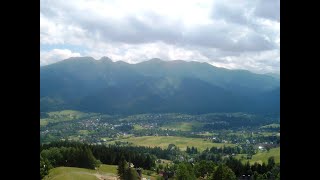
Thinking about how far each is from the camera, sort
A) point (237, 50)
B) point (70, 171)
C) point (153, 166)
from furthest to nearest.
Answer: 1. point (237, 50)
2. point (153, 166)
3. point (70, 171)

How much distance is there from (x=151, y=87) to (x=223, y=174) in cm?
3637

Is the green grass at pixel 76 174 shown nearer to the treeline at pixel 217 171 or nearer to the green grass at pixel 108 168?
the green grass at pixel 108 168

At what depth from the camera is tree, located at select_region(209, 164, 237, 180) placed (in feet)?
26.5

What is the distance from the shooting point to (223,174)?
27.1ft

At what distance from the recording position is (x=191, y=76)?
52.3 meters

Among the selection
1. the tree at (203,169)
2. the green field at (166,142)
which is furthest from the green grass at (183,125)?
the tree at (203,169)

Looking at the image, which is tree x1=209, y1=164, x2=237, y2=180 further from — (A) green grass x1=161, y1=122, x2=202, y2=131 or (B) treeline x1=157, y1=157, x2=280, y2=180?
(A) green grass x1=161, y1=122, x2=202, y2=131

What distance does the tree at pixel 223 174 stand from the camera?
8.09 metres

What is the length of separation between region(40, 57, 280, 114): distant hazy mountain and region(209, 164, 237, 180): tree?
1707 centimetres

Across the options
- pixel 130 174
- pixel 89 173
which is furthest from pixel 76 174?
pixel 130 174
